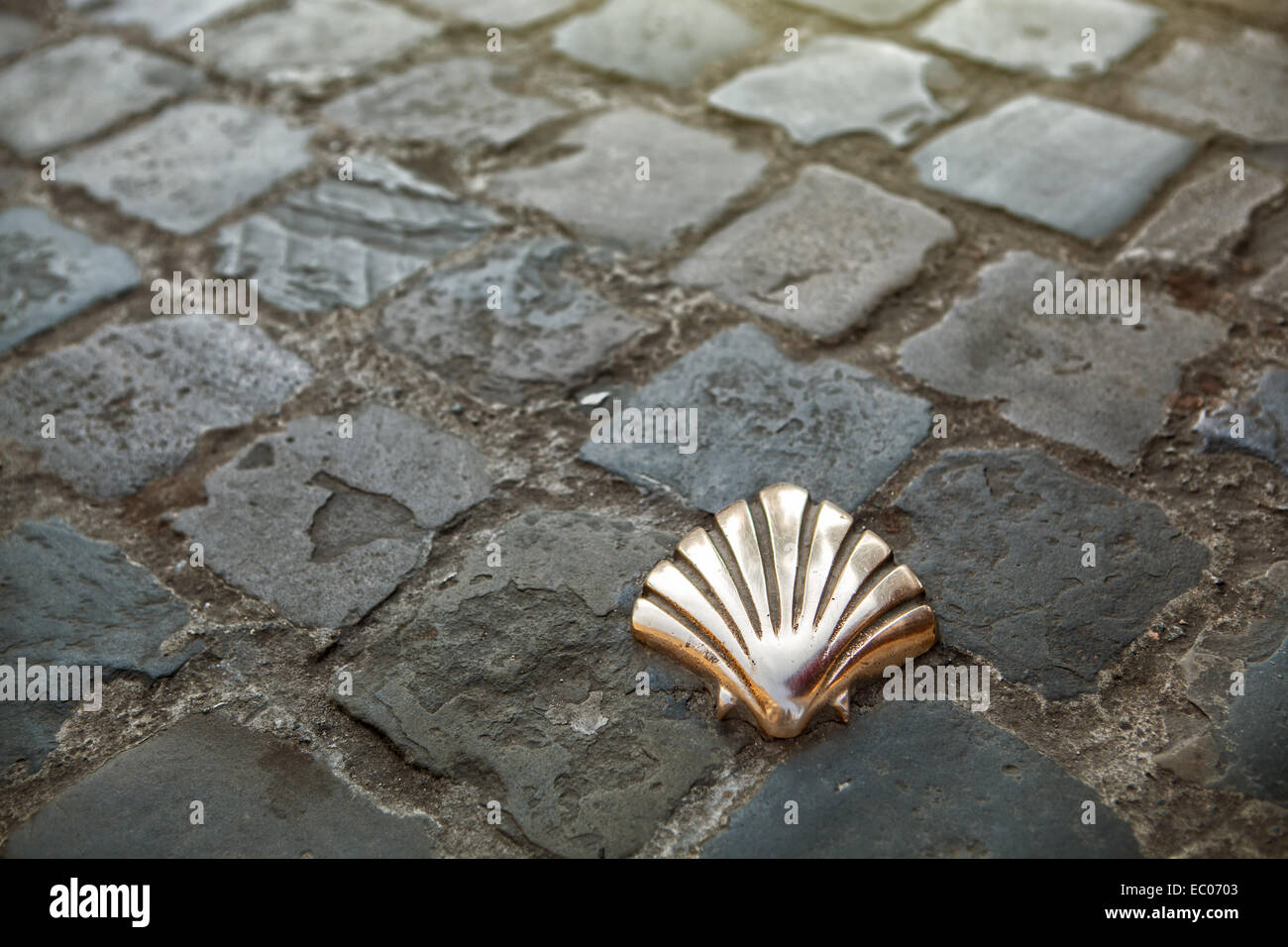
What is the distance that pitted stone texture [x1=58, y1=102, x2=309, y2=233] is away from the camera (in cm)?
230

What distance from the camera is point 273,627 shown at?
146 cm

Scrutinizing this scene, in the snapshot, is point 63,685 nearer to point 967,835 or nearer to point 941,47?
Answer: point 967,835

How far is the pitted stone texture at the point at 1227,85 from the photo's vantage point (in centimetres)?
236

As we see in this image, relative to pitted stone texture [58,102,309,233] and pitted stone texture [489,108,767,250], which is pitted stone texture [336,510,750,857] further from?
pitted stone texture [58,102,309,233]

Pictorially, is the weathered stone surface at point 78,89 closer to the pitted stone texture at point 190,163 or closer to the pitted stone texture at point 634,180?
the pitted stone texture at point 190,163

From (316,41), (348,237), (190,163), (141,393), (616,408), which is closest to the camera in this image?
(616,408)

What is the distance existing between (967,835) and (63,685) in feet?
3.79

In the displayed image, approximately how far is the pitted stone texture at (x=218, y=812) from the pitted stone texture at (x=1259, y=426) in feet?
4.24

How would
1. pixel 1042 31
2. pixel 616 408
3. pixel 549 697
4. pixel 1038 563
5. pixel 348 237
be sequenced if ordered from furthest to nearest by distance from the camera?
pixel 1042 31 → pixel 348 237 → pixel 616 408 → pixel 1038 563 → pixel 549 697

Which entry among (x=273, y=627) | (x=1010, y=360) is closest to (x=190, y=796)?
(x=273, y=627)

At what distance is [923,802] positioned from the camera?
3.98 ft

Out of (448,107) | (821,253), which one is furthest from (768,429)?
(448,107)

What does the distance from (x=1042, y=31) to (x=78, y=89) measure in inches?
98.5

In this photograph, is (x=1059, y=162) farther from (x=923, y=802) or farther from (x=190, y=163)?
(x=190, y=163)
